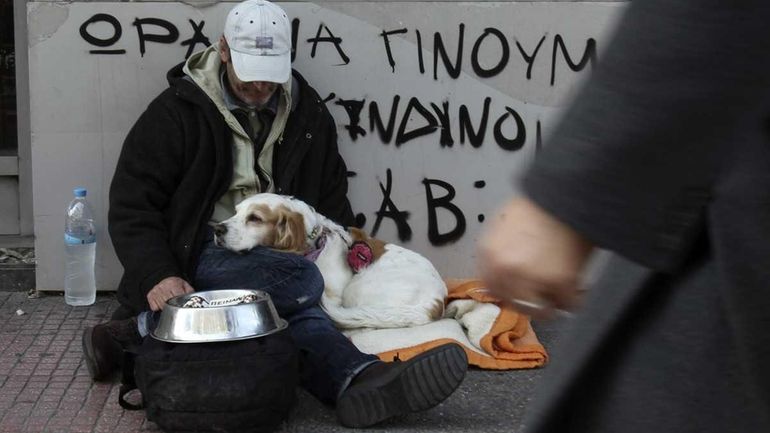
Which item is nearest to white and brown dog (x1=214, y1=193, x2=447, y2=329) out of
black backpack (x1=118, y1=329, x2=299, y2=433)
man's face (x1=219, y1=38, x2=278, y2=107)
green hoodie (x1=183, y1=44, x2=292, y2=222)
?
green hoodie (x1=183, y1=44, x2=292, y2=222)

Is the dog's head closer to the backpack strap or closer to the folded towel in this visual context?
the folded towel

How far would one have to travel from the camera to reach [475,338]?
4891mm

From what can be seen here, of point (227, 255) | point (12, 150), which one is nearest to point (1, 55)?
point (12, 150)

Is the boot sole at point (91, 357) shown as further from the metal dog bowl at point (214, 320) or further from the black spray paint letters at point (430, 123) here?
the black spray paint letters at point (430, 123)

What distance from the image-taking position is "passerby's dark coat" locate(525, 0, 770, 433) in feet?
3.38

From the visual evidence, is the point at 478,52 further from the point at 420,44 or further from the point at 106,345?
the point at 106,345

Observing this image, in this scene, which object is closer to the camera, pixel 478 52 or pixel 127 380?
pixel 127 380

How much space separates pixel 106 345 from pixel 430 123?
6.63ft

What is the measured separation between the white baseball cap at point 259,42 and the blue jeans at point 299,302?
2.44 ft

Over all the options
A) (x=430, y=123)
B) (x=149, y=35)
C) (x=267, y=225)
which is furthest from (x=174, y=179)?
(x=430, y=123)

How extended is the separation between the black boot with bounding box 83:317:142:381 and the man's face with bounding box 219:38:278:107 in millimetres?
1090

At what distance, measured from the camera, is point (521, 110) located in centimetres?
559

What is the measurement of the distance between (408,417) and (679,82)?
10.5 feet

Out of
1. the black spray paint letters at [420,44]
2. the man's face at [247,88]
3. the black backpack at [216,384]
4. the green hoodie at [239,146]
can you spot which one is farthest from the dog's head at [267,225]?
the black spray paint letters at [420,44]
